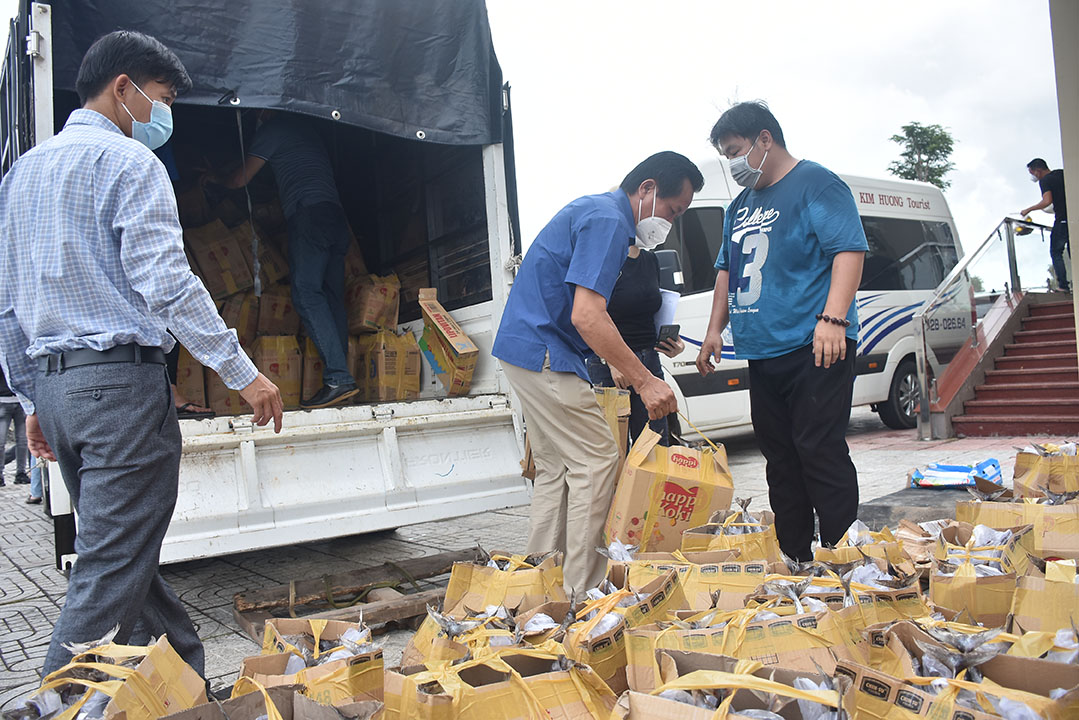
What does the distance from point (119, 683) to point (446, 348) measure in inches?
131

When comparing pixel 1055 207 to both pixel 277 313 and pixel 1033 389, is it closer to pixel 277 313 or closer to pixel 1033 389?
pixel 1033 389

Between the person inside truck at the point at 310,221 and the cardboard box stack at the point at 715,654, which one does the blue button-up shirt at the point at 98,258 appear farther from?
the person inside truck at the point at 310,221

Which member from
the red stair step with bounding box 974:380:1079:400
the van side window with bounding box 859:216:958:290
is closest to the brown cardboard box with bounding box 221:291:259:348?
the van side window with bounding box 859:216:958:290

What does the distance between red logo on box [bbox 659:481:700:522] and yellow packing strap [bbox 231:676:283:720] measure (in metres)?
1.69

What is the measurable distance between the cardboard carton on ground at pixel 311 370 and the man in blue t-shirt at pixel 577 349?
9.05 feet

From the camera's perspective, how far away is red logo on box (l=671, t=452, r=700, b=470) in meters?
2.97

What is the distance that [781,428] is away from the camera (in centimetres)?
320

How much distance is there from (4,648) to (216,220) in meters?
3.27

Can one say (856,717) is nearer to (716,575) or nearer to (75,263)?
(716,575)

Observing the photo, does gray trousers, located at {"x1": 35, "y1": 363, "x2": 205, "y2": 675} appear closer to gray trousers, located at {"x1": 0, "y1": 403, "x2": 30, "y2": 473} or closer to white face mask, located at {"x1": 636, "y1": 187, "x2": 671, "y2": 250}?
white face mask, located at {"x1": 636, "y1": 187, "x2": 671, "y2": 250}

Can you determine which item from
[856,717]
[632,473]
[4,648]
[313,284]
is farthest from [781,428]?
[4,648]

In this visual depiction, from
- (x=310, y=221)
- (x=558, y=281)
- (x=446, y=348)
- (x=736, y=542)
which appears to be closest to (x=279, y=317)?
(x=310, y=221)

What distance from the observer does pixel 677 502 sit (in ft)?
9.71

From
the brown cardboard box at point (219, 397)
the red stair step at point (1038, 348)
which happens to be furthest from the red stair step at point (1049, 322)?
the brown cardboard box at point (219, 397)
